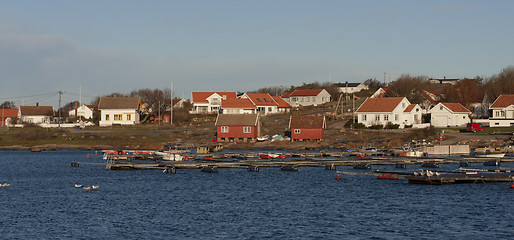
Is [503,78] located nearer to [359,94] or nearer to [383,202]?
[359,94]

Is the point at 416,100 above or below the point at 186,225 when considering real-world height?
above

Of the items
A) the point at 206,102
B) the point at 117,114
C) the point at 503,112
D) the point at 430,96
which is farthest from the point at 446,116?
the point at 117,114

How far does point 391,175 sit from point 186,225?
89.0ft

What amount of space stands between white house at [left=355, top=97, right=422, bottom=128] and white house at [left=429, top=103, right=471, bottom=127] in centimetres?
Answer: 291

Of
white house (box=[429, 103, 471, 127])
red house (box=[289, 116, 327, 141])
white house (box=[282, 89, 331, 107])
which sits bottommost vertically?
red house (box=[289, 116, 327, 141])

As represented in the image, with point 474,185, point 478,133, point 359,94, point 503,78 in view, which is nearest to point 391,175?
point 474,185

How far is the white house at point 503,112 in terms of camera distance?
4058 inches

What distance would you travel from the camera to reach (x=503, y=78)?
132m

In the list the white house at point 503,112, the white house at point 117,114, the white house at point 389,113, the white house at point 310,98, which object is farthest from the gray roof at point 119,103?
the white house at point 503,112

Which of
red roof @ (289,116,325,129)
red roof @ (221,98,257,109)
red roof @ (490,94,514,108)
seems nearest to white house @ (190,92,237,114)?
red roof @ (221,98,257,109)

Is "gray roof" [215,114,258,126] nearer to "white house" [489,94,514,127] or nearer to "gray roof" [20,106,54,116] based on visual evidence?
"white house" [489,94,514,127]

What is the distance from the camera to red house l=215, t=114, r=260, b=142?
10150cm

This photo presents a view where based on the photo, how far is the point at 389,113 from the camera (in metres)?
106

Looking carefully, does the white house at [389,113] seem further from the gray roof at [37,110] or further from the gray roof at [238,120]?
the gray roof at [37,110]
